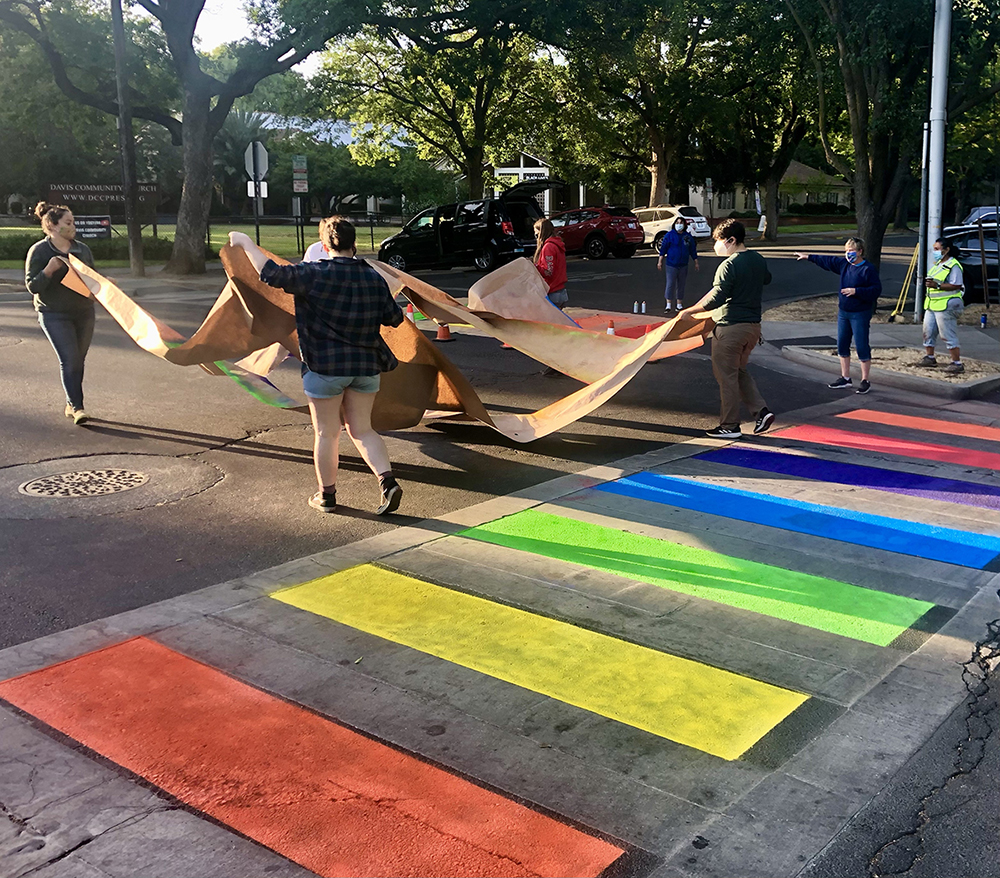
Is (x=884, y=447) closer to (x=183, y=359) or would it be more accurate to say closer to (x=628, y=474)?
(x=628, y=474)

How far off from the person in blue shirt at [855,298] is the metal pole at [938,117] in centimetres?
512

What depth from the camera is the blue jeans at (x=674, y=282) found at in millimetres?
18188

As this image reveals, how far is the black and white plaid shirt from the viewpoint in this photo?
6.52 m

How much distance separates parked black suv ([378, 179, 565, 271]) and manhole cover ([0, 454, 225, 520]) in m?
20.9

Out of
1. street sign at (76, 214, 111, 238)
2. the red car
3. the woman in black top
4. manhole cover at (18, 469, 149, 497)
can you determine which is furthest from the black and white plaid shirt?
the red car

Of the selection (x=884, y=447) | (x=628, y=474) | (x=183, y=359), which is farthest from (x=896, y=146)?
(x=183, y=359)

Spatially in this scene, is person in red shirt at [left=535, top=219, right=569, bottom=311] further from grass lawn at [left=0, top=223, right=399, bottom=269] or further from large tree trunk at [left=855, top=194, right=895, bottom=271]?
grass lawn at [left=0, top=223, right=399, bottom=269]

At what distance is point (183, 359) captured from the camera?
27.5ft

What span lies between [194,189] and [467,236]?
732cm

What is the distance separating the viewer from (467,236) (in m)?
28.7

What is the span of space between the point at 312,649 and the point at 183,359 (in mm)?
4187

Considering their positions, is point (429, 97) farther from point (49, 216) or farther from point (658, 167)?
point (49, 216)

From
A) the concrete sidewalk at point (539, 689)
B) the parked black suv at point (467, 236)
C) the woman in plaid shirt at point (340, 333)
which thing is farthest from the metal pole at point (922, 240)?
the parked black suv at point (467, 236)

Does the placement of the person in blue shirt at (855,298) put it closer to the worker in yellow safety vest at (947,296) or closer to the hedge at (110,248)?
the worker in yellow safety vest at (947,296)
